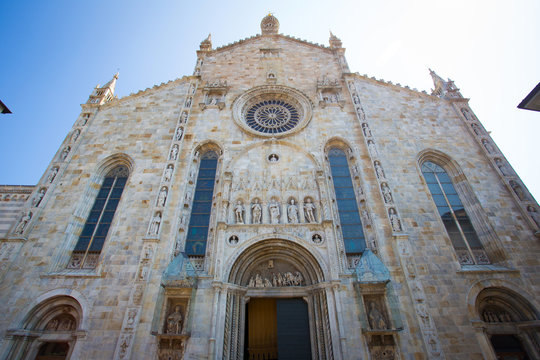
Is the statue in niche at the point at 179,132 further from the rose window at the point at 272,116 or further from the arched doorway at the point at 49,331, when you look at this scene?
the arched doorway at the point at 49,331

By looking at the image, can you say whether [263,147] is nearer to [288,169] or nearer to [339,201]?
[288,169]

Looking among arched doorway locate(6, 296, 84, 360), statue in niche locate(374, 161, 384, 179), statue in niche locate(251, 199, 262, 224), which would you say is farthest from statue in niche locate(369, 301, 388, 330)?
arched doorway locate(6, 296, 84, 360)

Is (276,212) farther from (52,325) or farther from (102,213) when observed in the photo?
(52,325)

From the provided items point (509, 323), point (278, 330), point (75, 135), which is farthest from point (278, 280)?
point (75, 135)

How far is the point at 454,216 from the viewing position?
12062mm

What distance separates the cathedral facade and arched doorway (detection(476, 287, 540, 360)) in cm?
6

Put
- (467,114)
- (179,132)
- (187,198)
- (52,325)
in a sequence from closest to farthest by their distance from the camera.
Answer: (52,325) → (187,198) → (179,132) → (467,114)

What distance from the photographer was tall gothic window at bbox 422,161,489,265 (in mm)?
11133

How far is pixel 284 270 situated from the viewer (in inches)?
433

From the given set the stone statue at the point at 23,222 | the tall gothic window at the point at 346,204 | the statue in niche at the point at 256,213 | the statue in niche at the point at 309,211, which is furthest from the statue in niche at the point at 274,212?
the stone statue at the point at 23,222

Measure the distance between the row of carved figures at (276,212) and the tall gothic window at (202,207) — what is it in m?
1.54

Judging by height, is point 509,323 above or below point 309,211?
below

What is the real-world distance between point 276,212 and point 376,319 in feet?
17.1

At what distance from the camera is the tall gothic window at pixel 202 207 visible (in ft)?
37.3
